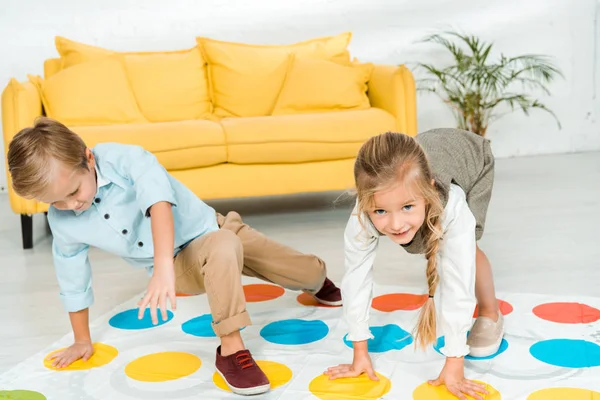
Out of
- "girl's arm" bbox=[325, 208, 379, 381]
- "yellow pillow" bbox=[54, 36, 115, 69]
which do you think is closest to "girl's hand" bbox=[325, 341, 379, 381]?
"girl's arm" bbox=[325, 208, 379, 381]

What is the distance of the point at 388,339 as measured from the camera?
1.57m

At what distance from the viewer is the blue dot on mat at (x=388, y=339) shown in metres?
1.53

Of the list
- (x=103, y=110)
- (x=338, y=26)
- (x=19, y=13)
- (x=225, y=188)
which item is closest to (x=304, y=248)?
(x=225, y=188)

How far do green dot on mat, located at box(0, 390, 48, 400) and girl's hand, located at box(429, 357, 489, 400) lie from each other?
0.82 metres

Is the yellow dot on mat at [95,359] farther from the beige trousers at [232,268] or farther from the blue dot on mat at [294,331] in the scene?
the blue dot on mat at [294,331]

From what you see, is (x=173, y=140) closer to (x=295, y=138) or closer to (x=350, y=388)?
(x=295, y=138)

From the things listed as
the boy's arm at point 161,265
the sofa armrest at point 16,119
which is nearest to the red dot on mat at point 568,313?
the boy's arm at point 161,265

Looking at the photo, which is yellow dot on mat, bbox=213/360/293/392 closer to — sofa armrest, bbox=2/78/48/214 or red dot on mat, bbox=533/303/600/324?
red dot on mat, bbox=533/303/600/324

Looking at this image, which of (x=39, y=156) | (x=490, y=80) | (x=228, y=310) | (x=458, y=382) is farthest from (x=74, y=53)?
(x=458, y=382)

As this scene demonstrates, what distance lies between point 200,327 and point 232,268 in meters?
0.40

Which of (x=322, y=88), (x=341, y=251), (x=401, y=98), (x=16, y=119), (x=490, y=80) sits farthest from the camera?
(x=490, y=80)

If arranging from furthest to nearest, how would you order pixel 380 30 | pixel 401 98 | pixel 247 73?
pixel 380 30 < pixel 247 73 < pixel 401 98

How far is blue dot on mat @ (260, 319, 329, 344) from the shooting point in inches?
63.3

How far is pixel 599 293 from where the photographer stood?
179 centimetres
